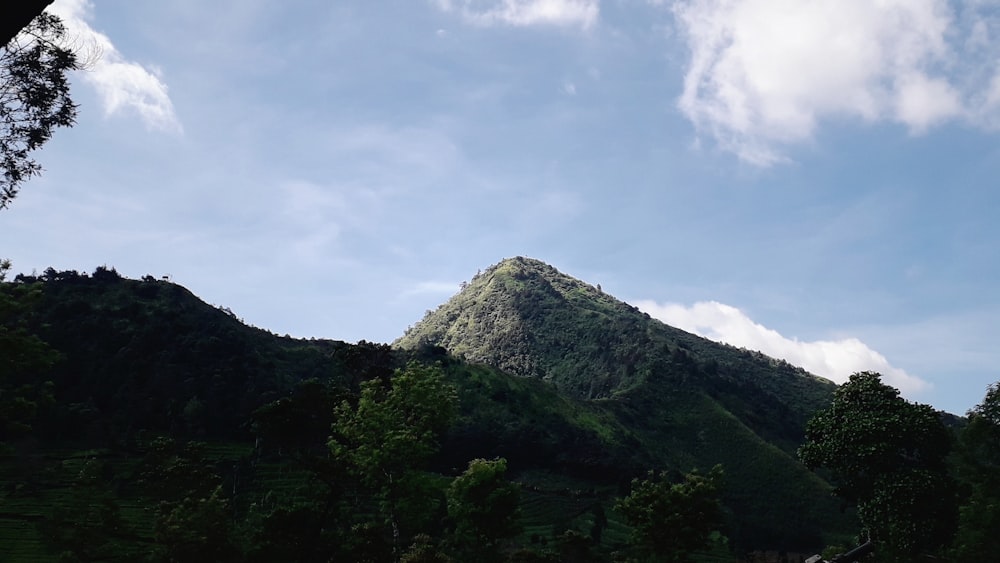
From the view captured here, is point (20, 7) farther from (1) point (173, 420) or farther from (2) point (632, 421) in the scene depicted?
(2) point (632, 421)

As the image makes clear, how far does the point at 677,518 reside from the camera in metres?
30.9

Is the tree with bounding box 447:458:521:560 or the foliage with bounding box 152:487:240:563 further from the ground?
the tree with bounding box 447:458:521:560

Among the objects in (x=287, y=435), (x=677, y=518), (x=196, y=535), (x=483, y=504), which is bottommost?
Result: (x=196, y=535)

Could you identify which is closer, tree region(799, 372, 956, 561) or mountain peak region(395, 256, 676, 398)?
tree region(799, 372, 956, 561)

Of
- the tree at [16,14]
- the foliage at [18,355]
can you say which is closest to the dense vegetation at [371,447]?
the foliage at [18,355]

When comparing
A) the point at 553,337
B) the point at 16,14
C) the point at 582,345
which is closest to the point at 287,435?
the point at 16,14

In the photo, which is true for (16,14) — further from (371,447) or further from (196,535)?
(371,447)

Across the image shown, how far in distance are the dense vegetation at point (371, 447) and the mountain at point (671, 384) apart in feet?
1.64

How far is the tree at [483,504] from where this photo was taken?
3328 cm

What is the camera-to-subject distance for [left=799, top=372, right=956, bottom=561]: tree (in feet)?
98.5

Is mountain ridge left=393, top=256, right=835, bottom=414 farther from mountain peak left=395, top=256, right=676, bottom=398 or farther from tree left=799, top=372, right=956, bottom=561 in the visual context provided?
tree left=799, top=372, right=956, bottom=561

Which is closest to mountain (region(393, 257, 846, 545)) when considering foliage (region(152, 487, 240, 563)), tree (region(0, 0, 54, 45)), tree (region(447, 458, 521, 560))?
tree (region(447, 458, 521, 560))

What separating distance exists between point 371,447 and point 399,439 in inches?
76.5

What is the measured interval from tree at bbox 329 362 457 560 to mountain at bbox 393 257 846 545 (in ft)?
199
